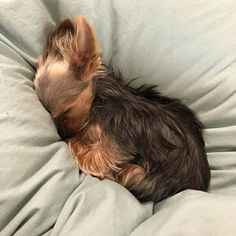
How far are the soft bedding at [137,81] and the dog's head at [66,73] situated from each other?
48 millimetres

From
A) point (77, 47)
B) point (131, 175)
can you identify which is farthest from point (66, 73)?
point (131, 175)

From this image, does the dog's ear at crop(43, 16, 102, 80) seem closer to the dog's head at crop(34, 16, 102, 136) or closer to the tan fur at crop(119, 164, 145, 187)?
the dog's head at crop(34, 16, 102, 136)

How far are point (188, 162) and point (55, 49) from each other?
1.92 ft

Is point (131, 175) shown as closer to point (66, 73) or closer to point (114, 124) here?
point (114, 124)

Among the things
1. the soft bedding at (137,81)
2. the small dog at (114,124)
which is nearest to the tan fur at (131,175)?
the small dog at (114,124)

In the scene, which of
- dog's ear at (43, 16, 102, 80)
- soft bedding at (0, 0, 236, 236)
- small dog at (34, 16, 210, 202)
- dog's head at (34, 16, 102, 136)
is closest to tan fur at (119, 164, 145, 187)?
small dog at (34, 16, 210, 202)

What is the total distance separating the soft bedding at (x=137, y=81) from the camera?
3.94 ft

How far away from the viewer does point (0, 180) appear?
121 centimetres

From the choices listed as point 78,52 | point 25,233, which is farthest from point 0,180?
point 78,52

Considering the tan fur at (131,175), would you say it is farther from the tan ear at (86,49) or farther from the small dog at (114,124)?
the tan ear at (86,49)

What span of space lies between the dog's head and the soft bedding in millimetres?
48

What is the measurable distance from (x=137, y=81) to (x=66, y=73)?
267 mm

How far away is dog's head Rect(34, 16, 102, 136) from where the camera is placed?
1.49 m

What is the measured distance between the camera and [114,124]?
1.53 metres
